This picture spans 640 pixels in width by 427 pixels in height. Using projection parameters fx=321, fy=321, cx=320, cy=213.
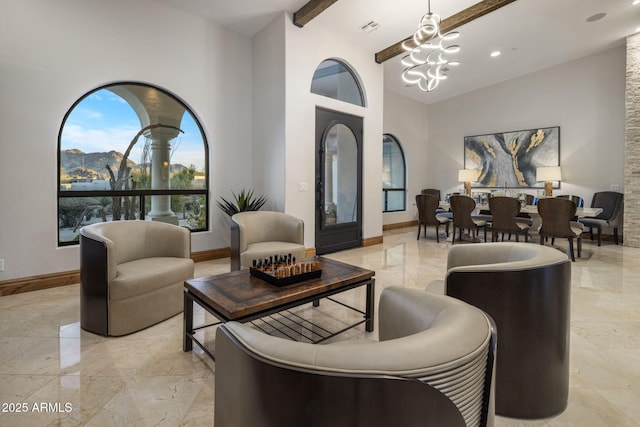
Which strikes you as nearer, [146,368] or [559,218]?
[146,368]

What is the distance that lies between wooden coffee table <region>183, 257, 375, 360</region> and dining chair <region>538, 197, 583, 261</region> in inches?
154

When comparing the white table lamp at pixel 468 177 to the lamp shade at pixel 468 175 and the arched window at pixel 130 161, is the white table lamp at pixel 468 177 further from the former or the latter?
the arched window at pixel 130 161

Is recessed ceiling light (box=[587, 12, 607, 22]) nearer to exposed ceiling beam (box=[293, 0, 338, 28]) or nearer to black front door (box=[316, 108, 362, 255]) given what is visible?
black front door (box=[316, 108, 362, 255])

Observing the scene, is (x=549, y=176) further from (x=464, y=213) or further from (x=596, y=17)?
(x=596, y=17)

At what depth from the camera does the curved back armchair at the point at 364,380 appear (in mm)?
676

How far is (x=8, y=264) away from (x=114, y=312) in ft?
6.29

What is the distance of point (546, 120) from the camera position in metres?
6.84

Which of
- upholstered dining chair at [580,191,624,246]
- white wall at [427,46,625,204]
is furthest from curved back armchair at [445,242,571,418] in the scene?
white wall at [427,46,625,204]

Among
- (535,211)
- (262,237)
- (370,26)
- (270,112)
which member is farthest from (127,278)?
(535,211)

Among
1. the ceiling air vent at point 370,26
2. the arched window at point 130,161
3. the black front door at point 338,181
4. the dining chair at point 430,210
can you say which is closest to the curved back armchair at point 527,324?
the black front door at point 338,181

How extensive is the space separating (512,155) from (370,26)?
4565mm

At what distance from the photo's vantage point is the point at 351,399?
675 mm

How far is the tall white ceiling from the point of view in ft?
14.7

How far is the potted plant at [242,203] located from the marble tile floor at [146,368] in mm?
2049
